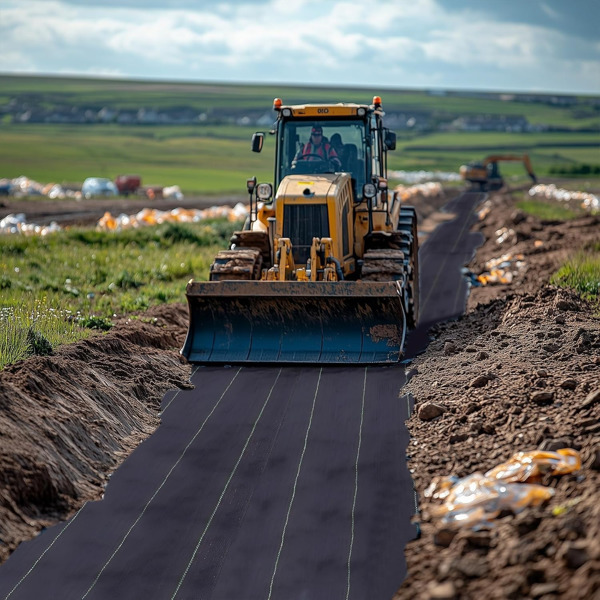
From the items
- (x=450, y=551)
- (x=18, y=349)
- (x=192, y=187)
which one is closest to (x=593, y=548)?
(x=450, y=551)

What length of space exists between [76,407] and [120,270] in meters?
9.58

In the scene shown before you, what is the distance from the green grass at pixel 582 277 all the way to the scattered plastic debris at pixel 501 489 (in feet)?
25.5

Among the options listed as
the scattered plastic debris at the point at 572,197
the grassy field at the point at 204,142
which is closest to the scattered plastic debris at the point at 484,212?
the scattered plastic debris at the point at 572,197

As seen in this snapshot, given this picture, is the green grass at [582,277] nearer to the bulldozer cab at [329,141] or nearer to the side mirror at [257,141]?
the bulldozer cab at [329,141]

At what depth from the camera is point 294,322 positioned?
13.0 meters

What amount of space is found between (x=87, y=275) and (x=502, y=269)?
28.7 ft

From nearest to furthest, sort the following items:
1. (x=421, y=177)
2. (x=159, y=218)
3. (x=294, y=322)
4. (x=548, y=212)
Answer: (x=294, y=322), (x=159, y=218), (x=548, y=212), (x=421, y=177)

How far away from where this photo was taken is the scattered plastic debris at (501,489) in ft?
22.4

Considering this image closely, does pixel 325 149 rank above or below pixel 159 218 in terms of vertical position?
above

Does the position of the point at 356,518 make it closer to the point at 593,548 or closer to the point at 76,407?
the point at 593,548

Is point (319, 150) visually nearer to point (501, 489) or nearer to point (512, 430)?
point (512, 430)

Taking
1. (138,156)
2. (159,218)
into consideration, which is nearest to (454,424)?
(159,218)

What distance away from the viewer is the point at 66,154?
328ft

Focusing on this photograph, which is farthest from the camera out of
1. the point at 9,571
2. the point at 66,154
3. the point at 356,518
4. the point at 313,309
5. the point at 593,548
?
the point at 66,154
